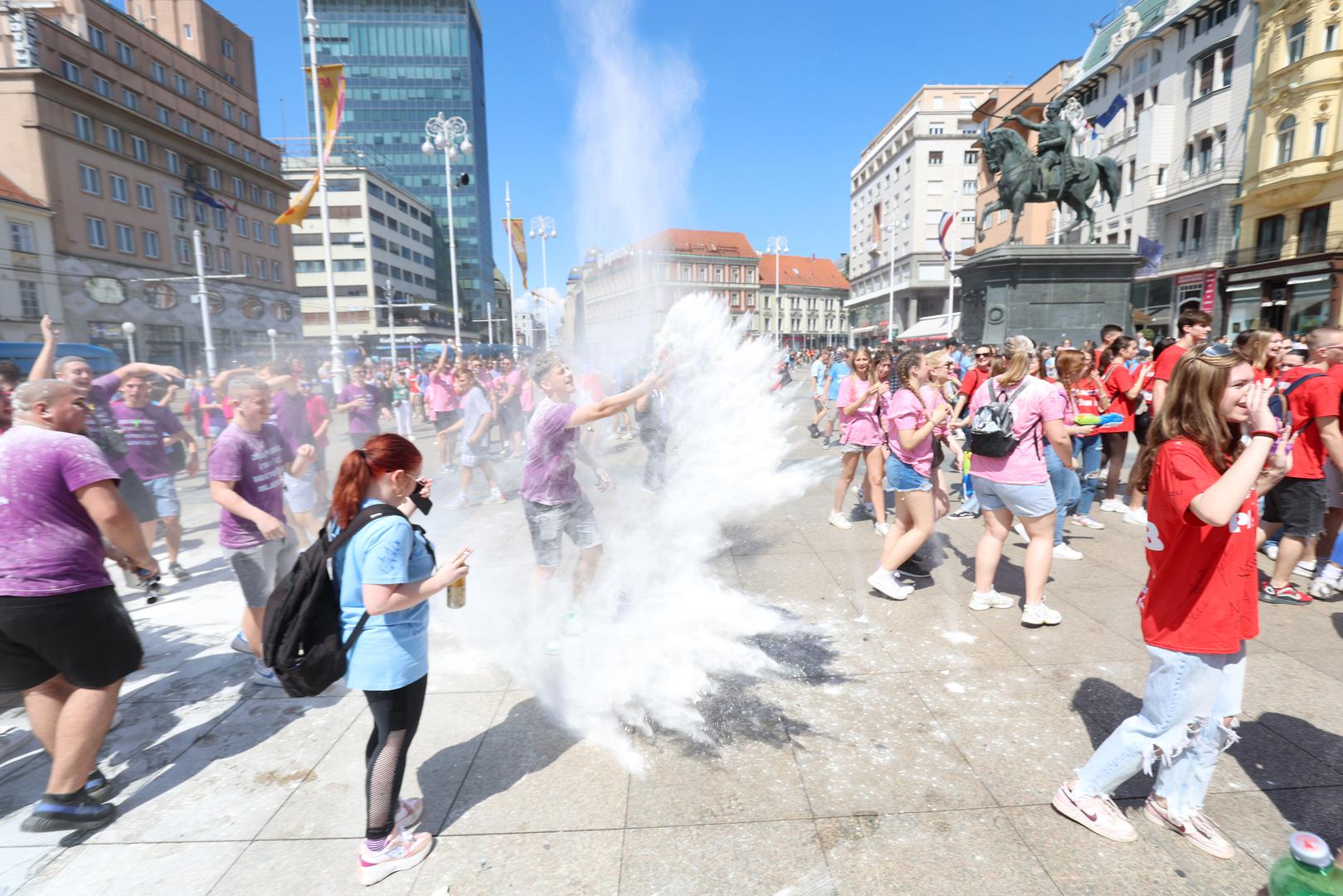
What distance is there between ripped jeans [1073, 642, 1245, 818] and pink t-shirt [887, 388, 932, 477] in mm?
2648

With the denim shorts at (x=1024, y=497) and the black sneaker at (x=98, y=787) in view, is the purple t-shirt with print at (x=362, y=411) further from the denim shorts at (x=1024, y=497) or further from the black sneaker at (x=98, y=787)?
the denim shorts at (x=1024, y=497)

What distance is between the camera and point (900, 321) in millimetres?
73562

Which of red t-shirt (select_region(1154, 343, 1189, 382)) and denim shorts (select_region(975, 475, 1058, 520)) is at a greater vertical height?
red t-shirt (select_region(1154, 343, 1189, 382))

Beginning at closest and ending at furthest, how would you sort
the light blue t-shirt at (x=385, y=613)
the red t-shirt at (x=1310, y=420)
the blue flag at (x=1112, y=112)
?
the light blue t-shirt at (x=385, y=613) → the red t-shirt at (x=1310, y=420) → the blue flag at (x=1112, y=112)

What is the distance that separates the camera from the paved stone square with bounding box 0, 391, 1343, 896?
258 cm

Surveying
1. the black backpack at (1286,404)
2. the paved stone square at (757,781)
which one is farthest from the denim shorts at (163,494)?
the black backpack at (1286,404)

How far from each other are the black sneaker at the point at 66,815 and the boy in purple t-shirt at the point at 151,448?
3.88 meters

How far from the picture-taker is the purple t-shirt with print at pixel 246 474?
392 cm

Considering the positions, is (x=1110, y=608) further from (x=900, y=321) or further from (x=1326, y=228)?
(x=900, y=321)

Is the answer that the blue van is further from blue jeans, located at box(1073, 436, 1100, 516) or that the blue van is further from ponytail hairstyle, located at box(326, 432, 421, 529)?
blue jeans, located at box(1073, 436, 1100, 516)

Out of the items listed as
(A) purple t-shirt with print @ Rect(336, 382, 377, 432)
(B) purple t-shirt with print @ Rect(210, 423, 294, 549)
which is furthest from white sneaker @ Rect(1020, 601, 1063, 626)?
(A) purple t-shirt with print @ Rect(336, 382, 377, 432)

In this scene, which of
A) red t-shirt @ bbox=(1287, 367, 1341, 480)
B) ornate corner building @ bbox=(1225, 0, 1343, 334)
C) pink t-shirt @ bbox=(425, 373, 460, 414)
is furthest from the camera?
ornate corner building @ bbox=(1225, 0, 1343, 334)

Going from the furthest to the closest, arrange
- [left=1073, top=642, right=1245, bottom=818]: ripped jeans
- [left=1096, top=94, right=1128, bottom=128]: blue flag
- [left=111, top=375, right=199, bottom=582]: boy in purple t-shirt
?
1. [left=1096, top=94, right=1128, bottom=128]: blue flag
2. [left=111, top=375, right=199, bottom=582]: boy in purple t-shirt
3. [left=1073, top=642, right=1245, bottom=818]: ripped jeans

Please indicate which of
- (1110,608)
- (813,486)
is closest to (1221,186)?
(813,486)
